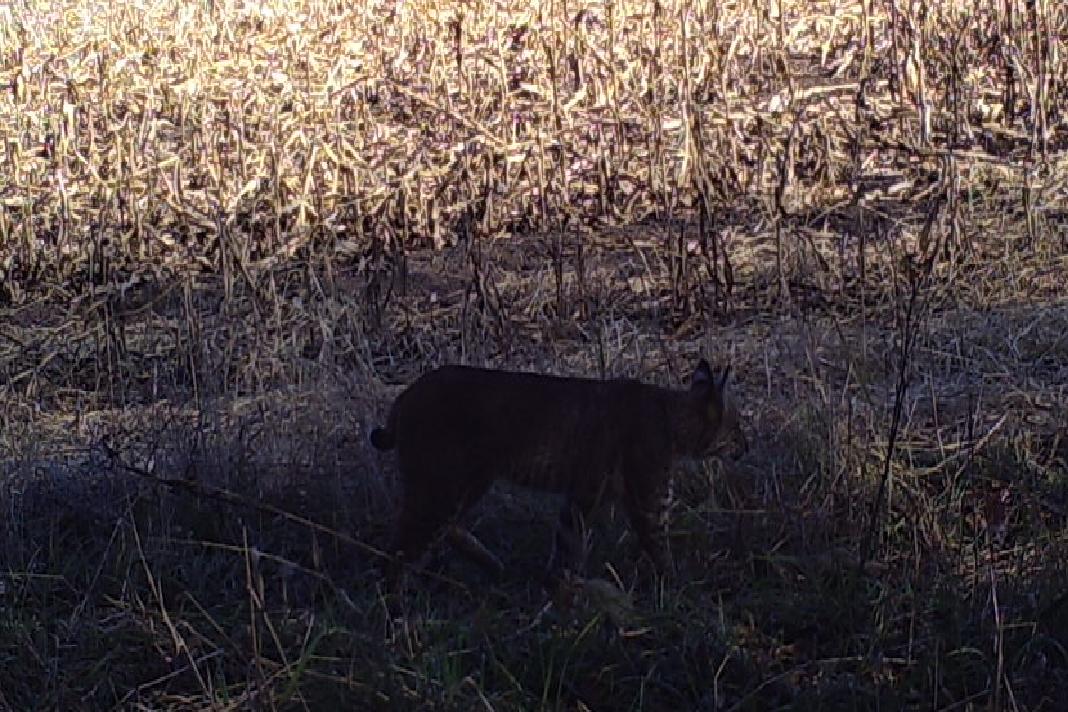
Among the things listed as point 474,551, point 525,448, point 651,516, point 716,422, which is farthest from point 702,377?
point 474,551

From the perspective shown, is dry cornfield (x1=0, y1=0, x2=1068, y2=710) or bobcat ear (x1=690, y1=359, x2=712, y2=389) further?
bobcat ear (x1=690, y1=359, x2=712, y2=389)

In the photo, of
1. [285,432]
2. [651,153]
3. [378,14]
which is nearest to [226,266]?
[285,432]

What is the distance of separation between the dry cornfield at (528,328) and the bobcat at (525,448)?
172mm

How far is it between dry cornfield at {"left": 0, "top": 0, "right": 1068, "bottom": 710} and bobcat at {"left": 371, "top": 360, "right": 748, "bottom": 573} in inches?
6.8

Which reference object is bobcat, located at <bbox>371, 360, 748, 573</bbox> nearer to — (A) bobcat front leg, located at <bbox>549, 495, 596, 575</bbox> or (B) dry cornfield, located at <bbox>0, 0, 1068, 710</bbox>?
(A) bobcat front leg, located at <bbox>549, 495, 596, 575</bbox>

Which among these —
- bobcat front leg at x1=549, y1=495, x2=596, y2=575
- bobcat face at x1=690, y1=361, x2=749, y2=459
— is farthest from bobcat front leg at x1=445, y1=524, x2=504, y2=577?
bobcat face at x1=690, y1=361, x2=749, y2=459

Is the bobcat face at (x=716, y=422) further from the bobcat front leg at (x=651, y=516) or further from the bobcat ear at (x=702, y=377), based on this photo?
the bobcat front leg at (x=651, y=516)

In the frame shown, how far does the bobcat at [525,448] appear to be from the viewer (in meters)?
5.68

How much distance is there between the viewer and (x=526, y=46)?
11570 mm

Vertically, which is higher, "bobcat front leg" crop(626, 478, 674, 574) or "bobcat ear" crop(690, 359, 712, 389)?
"bobcat ear" crop(690, 359, 712, 389)

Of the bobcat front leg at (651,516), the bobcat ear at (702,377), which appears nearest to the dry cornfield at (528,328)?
the bobcat front leg at (651,516)

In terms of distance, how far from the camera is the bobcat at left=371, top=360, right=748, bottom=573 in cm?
568

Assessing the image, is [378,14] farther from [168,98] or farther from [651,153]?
[651,153]

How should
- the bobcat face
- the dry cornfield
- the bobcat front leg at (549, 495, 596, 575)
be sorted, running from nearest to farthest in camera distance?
the dry cornfield, the bobcat front leg at (549, 495, 596, 575), the bobcat face
